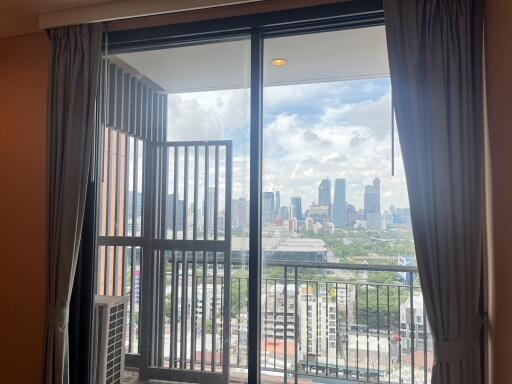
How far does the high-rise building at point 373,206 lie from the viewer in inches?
76.9

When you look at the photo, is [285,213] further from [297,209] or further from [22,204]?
[22,204]

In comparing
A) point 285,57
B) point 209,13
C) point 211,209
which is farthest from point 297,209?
point 209,13

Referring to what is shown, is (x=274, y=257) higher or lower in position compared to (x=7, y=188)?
lower

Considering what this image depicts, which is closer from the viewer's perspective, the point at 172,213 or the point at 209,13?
the point at 209,13

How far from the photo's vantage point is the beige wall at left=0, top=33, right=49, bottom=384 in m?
2.34

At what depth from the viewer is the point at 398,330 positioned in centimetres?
198

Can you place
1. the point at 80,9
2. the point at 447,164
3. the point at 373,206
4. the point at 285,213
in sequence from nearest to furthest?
the point at 447,164 < the point at 373,206 < the point at 285,213 < the point at 80,9

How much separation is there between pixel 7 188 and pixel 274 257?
5.98ft

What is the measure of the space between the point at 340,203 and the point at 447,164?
57 centimetres

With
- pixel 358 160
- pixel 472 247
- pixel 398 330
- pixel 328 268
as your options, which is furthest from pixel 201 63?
pixel 398 330

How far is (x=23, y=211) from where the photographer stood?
2.39m

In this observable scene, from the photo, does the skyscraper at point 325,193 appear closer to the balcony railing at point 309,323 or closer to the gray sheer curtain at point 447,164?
the balcony railing at point 309,323

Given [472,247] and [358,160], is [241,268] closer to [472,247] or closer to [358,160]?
[358,160]

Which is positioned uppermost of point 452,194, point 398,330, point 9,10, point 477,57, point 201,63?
point 9,10
